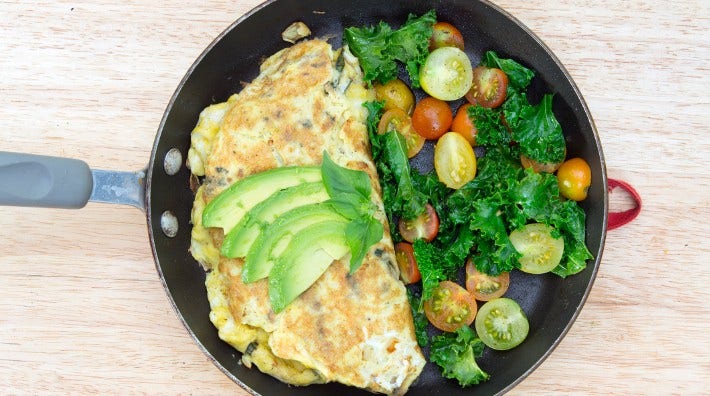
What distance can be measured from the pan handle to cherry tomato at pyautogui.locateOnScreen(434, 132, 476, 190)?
1.58 metres

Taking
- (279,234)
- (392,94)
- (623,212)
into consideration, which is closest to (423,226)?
(392,94)

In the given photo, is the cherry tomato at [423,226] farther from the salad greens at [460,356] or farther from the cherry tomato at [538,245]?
the salad greens at [460,356]

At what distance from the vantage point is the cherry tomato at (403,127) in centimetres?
353

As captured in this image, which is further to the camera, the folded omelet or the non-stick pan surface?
the non-stick pan surface

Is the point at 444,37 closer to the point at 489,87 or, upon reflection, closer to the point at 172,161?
the point at 489,87

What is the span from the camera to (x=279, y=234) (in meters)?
3.00

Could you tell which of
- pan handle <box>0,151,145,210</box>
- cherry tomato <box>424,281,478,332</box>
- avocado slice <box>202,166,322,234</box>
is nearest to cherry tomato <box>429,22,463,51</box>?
avocado slice <box>202,166,322,234</box>

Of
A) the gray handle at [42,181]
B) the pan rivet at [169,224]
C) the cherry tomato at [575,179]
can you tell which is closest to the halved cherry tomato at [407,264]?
the cherry tomato at [575,179]

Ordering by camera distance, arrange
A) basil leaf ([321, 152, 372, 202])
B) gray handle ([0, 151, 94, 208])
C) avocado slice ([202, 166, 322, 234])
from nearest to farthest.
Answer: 1. gray handle ([0, 151, 94, 208])
2. basil leaf ([321, 152, 372, 202])
3. avocado slice ([202, 166, 322, 234])

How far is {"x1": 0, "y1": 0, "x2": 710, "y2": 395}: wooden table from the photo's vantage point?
368 centimetres

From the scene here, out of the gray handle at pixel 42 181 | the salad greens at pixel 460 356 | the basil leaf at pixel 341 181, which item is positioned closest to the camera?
the gray handle at pixel 42 181

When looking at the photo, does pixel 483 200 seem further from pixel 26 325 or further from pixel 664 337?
pixel 26 325

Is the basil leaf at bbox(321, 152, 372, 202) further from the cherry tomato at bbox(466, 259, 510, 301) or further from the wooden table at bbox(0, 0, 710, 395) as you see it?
the wooden table at bbox(0, 0, 710, 395)

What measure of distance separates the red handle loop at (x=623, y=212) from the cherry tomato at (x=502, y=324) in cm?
65
